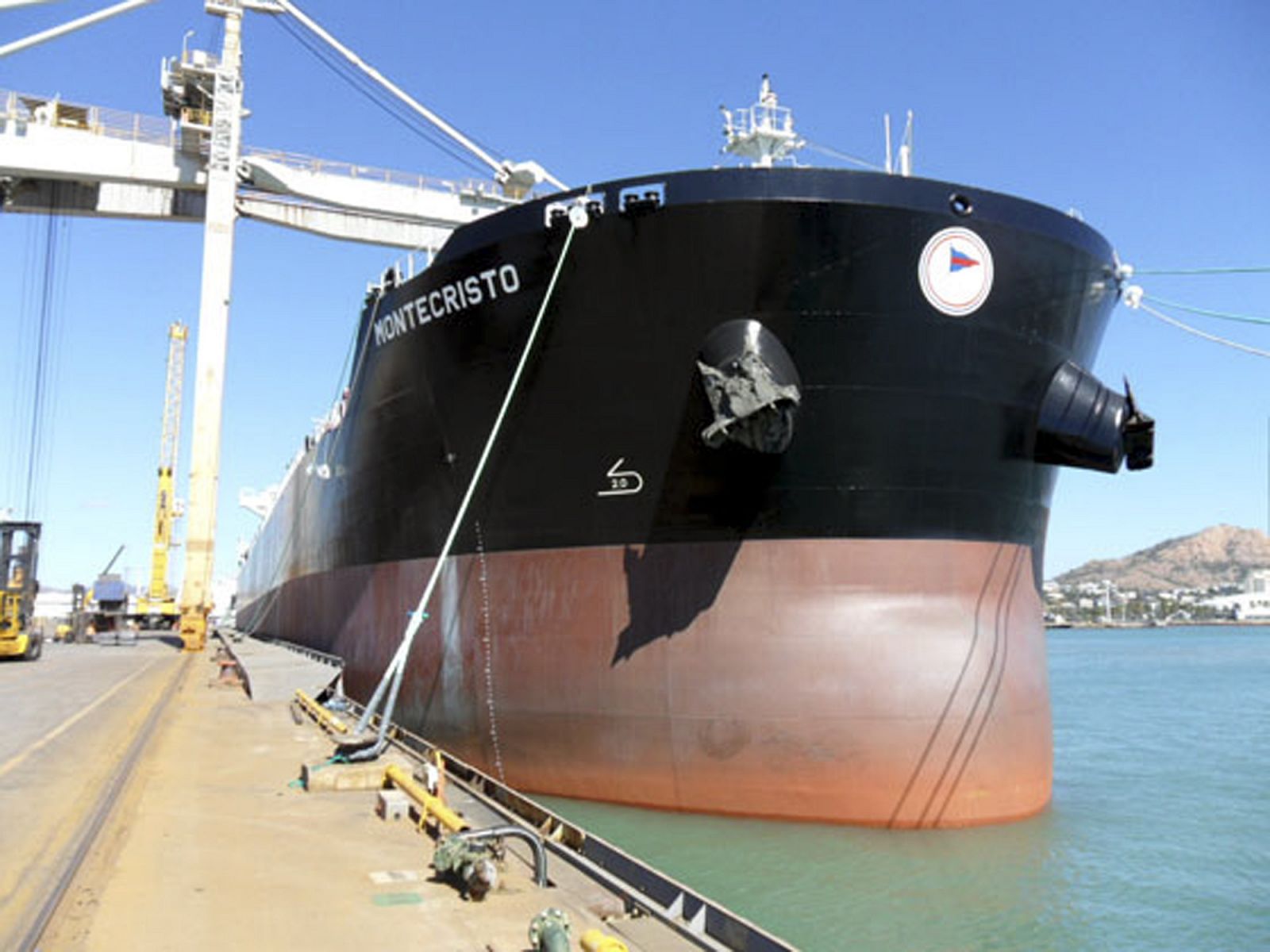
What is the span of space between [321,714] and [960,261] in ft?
26.4

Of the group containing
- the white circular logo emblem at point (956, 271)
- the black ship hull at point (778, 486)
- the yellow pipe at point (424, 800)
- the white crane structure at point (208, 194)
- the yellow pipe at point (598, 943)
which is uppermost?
the white crane structure at point (208, 194)

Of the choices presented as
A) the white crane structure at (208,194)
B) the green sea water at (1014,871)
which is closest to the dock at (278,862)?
the green sea water at (1014,871)

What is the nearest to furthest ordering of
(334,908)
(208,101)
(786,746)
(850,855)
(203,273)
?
(334,908)
(850,855)
(786,746)
(203,273)
(208,101)

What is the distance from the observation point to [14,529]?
76.5ft

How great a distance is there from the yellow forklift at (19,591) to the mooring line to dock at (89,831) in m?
13.8

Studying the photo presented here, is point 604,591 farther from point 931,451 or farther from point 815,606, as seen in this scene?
point 931,451

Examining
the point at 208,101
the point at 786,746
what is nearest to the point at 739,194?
the point at 786,746

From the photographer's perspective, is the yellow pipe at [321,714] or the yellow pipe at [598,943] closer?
the yellow pipe at [598,943]

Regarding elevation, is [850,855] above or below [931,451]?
below

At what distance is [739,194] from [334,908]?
20.0 feet

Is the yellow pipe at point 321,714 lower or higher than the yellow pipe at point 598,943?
lower

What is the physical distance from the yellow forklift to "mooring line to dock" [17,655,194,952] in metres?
13.8

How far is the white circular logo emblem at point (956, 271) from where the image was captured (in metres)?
8.34

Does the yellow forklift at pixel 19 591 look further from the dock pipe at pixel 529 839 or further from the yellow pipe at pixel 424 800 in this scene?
the dock pipe at pixel 529 839
